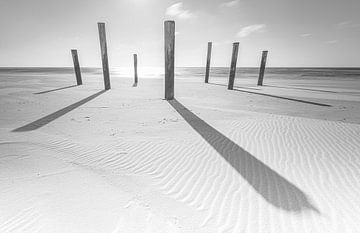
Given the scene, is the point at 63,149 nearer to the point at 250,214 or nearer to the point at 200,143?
the point at 200,143

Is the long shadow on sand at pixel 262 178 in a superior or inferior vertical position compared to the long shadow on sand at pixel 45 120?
superior

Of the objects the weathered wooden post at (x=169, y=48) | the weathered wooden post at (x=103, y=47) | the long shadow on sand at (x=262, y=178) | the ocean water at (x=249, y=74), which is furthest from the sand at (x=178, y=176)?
the ocean water at (x=249, y=74)

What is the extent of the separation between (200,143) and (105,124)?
253 centimetres

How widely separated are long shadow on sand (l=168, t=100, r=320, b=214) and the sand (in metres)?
0.01

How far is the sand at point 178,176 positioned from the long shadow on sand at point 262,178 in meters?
0.01

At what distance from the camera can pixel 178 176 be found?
8.93 ft

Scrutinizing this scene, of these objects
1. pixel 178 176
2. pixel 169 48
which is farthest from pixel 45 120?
pixel 169 48

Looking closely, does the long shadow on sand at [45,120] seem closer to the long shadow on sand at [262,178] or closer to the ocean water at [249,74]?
the long shadow on sand at [262,178]

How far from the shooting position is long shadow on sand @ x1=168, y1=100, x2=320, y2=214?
2183 millimetres

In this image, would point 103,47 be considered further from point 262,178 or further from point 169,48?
point 262,178

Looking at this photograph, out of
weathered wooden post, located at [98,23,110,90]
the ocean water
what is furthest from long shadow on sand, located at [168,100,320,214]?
the ocean water

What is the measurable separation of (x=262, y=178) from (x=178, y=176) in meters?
1.09

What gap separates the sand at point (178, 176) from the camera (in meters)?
1.93

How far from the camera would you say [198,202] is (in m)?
2.20
